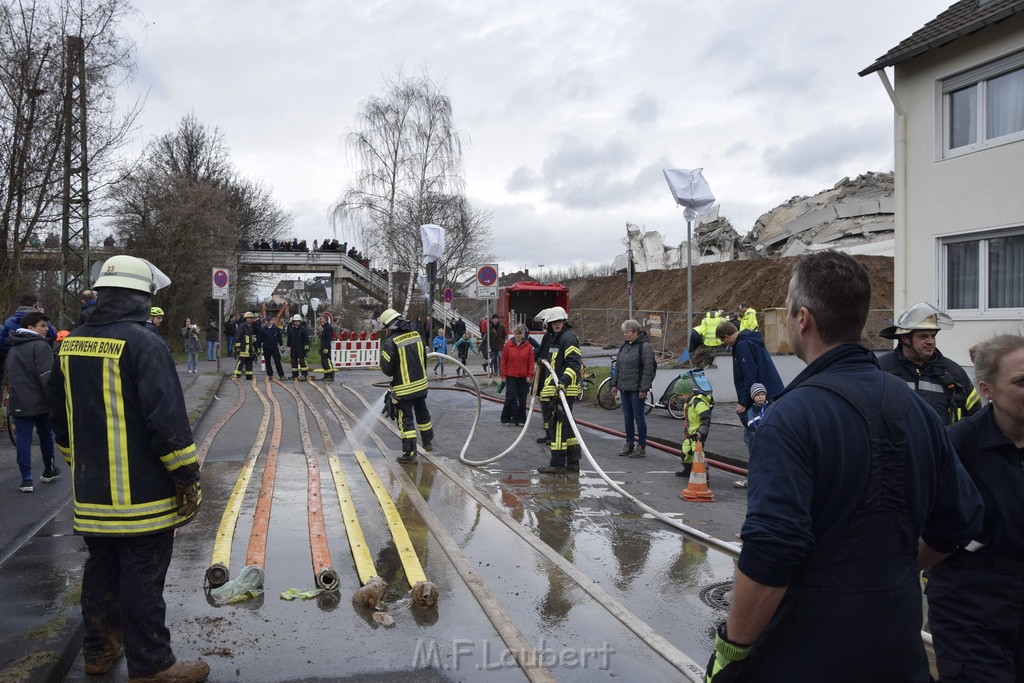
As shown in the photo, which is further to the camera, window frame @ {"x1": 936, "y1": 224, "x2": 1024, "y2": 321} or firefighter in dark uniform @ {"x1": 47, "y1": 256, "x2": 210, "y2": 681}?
window frame @ {"x1": 936, "y1": 224, "x2": 1024, "y2": 321}

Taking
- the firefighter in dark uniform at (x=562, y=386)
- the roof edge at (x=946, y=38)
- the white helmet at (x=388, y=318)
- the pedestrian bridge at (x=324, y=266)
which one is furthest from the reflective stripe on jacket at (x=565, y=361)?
the pedestrian bridge at (x=324, y=266)

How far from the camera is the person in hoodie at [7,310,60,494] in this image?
823 cm

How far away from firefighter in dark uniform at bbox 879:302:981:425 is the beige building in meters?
9.33

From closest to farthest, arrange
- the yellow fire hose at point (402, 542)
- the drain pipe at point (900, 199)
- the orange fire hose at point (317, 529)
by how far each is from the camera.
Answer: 1. the yellow fire hose at point (402, 542)
2. the orange fire hose at point (317, 529)
3. the drain pipe at point (900, 199)

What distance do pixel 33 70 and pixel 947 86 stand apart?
1539 cm

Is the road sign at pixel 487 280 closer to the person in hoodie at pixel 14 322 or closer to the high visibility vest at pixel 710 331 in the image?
the high visibility vest at pixel 710 331

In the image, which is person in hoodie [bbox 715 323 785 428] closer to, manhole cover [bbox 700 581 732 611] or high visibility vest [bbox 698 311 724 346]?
manhole cover [bbox 700 581 732 611]

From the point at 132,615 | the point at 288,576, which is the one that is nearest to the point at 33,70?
the point at 288,576

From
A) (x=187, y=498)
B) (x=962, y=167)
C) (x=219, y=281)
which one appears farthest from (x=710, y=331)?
(x=187, y=498)

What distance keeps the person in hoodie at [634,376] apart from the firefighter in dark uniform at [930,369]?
5540 mm

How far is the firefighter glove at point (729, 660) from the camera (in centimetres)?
217

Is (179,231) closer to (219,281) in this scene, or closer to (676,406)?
(219,281)

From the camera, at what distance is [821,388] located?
2.20 m

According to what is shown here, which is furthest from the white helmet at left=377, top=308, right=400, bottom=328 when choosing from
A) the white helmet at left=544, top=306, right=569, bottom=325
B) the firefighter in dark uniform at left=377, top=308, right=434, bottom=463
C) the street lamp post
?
the street lamp post
